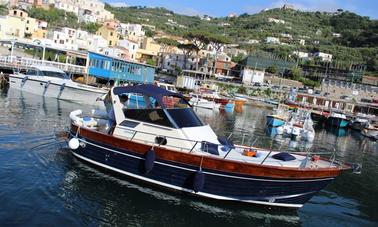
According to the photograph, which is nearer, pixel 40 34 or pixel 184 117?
pixel 184 117

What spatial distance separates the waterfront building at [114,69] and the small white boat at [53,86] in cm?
1310

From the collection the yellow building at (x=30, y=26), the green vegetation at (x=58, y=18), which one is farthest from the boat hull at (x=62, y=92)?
the green vegetation at (x=58, y=18)

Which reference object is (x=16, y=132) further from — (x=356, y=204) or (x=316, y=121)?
(x=316, y=121)

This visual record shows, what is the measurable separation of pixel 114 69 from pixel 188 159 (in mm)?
46648

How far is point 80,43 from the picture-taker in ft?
323

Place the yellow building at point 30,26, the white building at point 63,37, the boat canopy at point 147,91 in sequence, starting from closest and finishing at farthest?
the boat canopy at point 147,91
the white building at point 63,37
the yellow building at point 30,26

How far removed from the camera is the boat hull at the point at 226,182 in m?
14.3

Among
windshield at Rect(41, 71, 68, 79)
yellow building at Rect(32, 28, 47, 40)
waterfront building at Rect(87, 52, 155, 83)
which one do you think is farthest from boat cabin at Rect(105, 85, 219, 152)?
yellow building at Rect(32, 28, 47, 40)

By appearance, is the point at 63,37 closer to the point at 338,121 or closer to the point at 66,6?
the point at 338,121

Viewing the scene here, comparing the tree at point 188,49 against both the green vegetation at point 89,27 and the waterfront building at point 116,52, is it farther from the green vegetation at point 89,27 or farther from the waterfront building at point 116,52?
the green vegetation at point 89,27

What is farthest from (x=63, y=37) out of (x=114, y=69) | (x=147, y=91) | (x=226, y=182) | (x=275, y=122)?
(x=226, y=182)

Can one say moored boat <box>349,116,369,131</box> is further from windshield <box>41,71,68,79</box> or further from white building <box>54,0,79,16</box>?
white building <box>54,0,79,16</box>

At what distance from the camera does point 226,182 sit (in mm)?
14461

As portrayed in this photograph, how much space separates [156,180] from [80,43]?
8844cm
